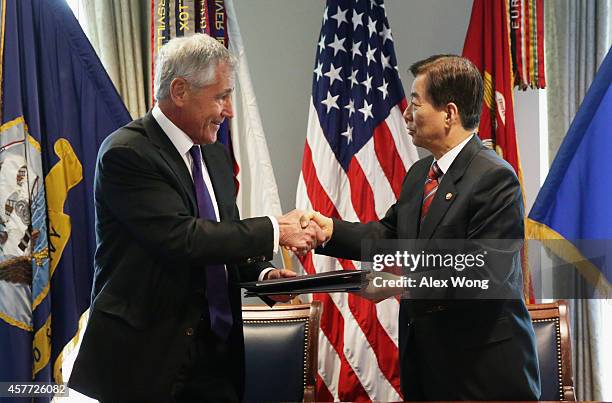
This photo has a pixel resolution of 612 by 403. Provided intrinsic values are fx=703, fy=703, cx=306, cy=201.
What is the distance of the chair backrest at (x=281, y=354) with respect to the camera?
9.87 feet

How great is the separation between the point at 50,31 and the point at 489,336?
2190 millimetres

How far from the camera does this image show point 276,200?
3740 mm

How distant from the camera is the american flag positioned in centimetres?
371

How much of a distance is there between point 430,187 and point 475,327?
0.51m

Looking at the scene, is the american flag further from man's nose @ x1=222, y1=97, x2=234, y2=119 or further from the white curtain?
man's nose @ x1=222, y1=97, x2=234, y2=119

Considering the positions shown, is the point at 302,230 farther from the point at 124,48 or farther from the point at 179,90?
the point at 124,48

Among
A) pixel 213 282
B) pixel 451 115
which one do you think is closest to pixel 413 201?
pixel 451 115

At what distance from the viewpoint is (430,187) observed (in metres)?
2.45

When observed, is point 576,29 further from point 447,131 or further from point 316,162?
point 447,131

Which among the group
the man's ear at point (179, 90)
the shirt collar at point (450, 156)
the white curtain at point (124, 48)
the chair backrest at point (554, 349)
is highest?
the white curtain at point (124, 48)

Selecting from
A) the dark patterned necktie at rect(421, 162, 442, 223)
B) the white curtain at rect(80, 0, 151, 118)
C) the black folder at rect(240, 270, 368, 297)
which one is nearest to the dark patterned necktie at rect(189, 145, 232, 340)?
the black folder at rect(240, 270, 368, 297)

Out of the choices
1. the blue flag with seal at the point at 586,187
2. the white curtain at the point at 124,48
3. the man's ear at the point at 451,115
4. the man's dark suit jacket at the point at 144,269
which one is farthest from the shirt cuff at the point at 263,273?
the white curtain at the point at 124,48

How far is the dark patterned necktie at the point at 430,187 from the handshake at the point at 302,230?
44 centimetres

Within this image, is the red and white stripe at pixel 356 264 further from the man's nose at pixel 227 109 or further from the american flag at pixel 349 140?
the man's nose at pixel 227 109
